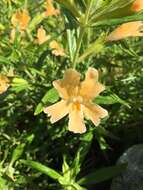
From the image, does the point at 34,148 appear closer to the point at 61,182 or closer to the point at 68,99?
the point at 61,182

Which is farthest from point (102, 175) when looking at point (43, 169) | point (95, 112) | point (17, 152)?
point (95, 112)

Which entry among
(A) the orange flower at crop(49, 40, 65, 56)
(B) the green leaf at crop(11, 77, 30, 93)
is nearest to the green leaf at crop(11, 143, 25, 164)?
(B) the green leaf at crop(11, 77, 30, 93)

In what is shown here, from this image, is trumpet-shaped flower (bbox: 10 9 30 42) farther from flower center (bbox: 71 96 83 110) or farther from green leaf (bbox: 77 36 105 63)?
flower center (bbox: 71 96 83 110)

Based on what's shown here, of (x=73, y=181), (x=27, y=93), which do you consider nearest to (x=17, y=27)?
(x=27, y=93)

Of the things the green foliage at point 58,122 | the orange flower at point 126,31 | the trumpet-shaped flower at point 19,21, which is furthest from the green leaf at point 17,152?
the orange flower at point 126,31

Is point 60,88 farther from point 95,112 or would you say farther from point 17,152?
point 17,152

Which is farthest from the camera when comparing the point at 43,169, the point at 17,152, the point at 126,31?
the point at 17,152
